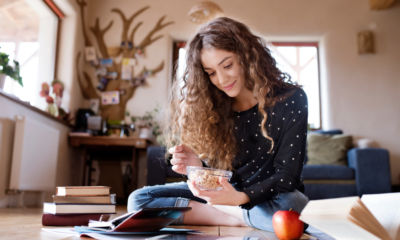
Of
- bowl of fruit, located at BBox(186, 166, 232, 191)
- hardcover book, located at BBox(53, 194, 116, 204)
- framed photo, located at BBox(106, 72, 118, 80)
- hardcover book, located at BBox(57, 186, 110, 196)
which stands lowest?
hardcover book, located at BBox(53, 194, 116, 204)

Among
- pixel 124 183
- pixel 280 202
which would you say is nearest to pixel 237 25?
pixel 280 202

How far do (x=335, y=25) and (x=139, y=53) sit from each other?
2425 mm

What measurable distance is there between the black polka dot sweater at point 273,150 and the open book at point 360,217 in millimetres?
458

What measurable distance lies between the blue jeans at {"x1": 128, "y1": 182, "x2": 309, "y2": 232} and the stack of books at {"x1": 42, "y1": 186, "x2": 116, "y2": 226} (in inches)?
9.0

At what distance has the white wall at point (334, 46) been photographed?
4195mm

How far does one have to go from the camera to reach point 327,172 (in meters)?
3.28

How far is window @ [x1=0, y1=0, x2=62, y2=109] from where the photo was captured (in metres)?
3.13

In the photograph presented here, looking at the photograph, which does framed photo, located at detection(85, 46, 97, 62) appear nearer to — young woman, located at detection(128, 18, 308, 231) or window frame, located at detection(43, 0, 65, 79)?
window frame, located at detection(43, 0, 65, 79)

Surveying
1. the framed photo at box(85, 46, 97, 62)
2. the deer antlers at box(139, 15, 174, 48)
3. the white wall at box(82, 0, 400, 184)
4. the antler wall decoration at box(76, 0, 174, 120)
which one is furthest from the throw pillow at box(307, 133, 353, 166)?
the framed photo at box(85, 46, 97, 62)

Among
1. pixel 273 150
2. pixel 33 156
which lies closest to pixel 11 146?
pixel 33 156

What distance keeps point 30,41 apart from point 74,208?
277 cm

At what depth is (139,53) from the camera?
14.3 ft

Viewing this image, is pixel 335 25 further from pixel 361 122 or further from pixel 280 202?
pixel 280 202

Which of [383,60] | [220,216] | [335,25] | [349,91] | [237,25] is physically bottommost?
[220,216]
